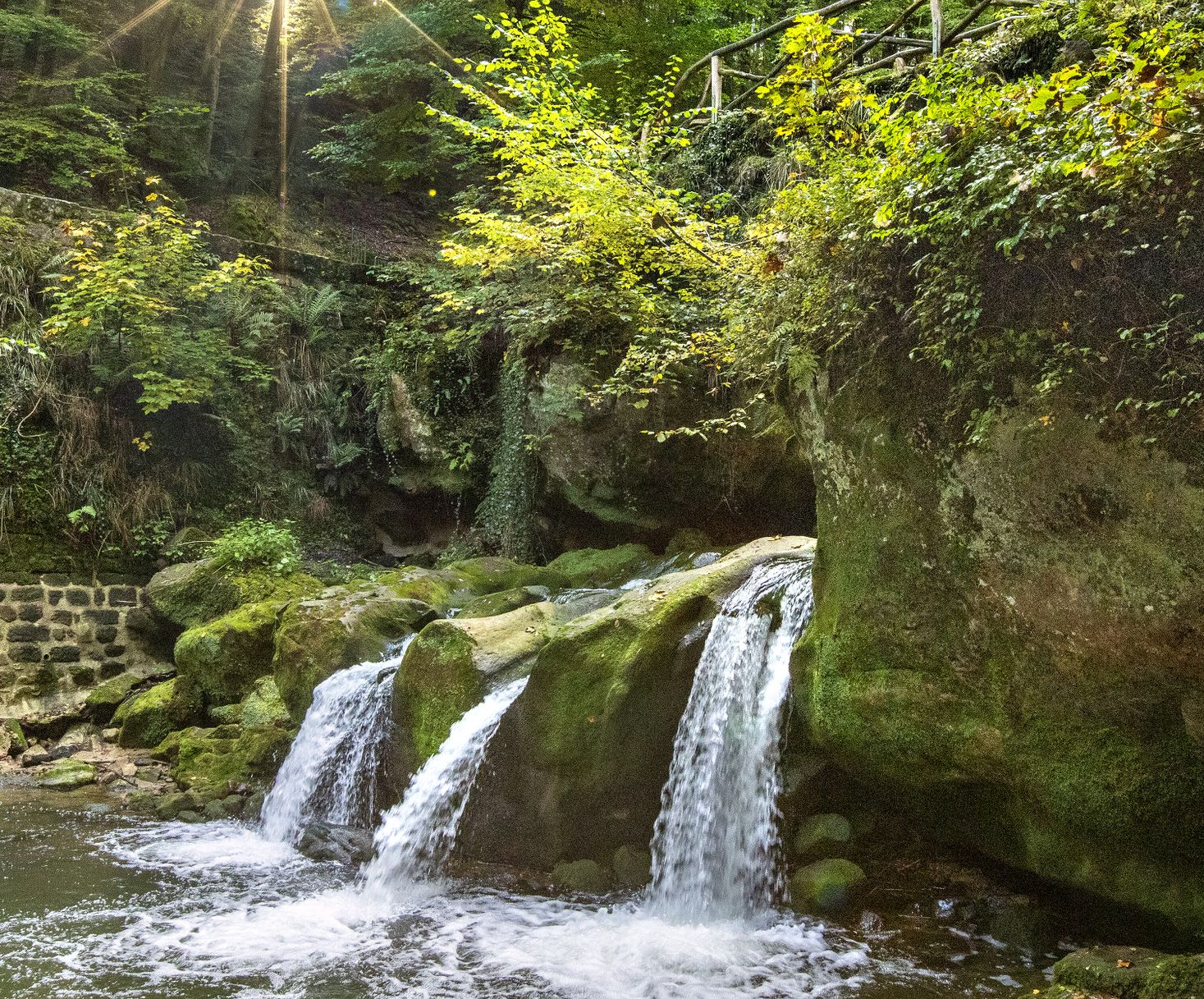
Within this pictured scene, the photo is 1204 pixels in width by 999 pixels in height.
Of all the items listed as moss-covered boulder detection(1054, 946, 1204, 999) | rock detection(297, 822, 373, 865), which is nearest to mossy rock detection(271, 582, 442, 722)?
rock detection(297, 822, 373, 865)

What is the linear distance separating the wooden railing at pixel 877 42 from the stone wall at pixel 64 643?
9966mm

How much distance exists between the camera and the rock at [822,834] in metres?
4.86

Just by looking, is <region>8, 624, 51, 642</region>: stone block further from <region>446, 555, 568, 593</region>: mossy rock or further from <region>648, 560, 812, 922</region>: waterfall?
<region>648, 560, 812, 922</region>: waterfall

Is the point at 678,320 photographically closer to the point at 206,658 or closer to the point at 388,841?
the point at 388,841

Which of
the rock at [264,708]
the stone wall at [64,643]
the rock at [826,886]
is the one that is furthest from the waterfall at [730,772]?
the stone wall at [64,643]

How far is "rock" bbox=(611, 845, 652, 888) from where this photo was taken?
5367mm

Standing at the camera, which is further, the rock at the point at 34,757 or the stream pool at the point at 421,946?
the rock at the point at 34,757

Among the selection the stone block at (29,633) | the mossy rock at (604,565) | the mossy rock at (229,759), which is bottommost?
the mossy rock at (229,759)

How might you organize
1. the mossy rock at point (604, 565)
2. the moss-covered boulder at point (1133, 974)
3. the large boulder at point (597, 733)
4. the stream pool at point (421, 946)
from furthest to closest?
the mossy rock at point (604, 565) < the large boulder at point (597, 733) < the stream pool at point (421, 946) < the moss-covered boulder at point (1133, 974)

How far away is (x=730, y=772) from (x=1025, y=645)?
6.31ft

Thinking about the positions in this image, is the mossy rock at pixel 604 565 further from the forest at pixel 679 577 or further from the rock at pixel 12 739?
the rock at pixel 12 739

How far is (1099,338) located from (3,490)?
39.5 feet

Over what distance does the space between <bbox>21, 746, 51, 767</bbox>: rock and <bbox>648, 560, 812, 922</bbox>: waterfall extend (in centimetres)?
745

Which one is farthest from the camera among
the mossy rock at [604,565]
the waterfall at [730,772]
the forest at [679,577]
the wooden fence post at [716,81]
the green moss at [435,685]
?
the wooden fence post at [716,81]
